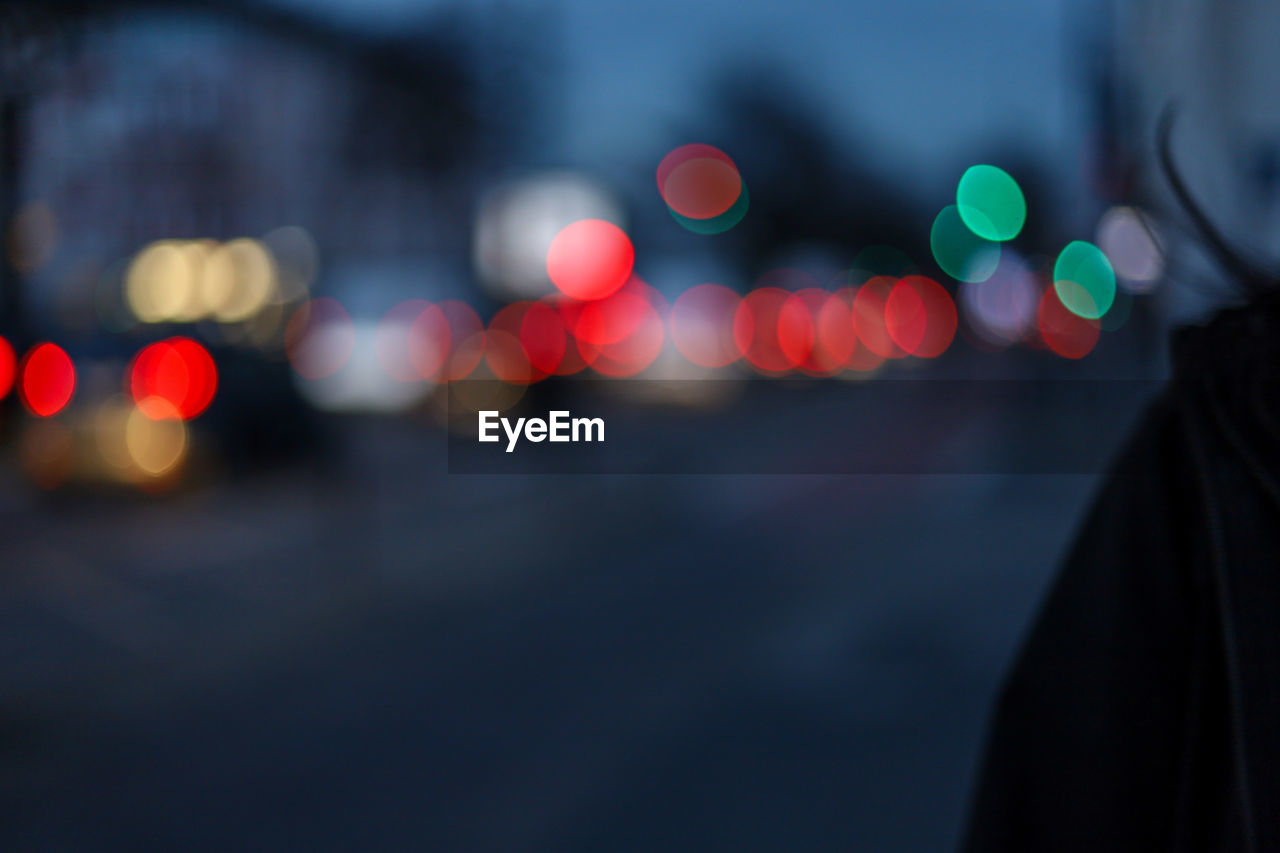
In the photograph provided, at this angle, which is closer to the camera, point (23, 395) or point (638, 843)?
point (638, 843)

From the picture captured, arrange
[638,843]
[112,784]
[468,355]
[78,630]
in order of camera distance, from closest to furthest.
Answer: [638,843] < [112,784] < [78,630] < [468,355]

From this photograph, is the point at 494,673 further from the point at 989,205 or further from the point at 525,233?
the point at 989,205

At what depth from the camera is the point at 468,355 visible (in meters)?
18.8

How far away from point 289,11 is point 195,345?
203 inches

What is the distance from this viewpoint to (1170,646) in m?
1.41

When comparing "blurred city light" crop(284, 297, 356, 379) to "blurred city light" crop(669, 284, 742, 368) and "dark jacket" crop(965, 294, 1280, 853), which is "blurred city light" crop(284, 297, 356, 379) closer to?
"blurred city light" crop(669, 284, 742, 368)

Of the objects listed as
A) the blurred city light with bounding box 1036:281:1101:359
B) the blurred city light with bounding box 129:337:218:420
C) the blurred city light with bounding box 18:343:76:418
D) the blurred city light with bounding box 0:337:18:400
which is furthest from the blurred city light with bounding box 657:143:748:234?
the blurred city light with bounding box 0:337:18:400

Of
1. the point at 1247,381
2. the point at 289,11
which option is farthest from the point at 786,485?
the point at 1247,381

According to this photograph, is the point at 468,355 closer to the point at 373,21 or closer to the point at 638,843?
the point at 373,21

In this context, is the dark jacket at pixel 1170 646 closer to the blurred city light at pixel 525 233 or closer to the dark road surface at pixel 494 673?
the dark road surface at pixel 494 673

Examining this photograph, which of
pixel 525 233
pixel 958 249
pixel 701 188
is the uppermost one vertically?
pixel 701 188

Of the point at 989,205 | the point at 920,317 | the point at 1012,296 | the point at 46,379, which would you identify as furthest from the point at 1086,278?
the point at 920,317

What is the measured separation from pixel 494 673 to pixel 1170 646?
5141 mm

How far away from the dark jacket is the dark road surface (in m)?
2.63
